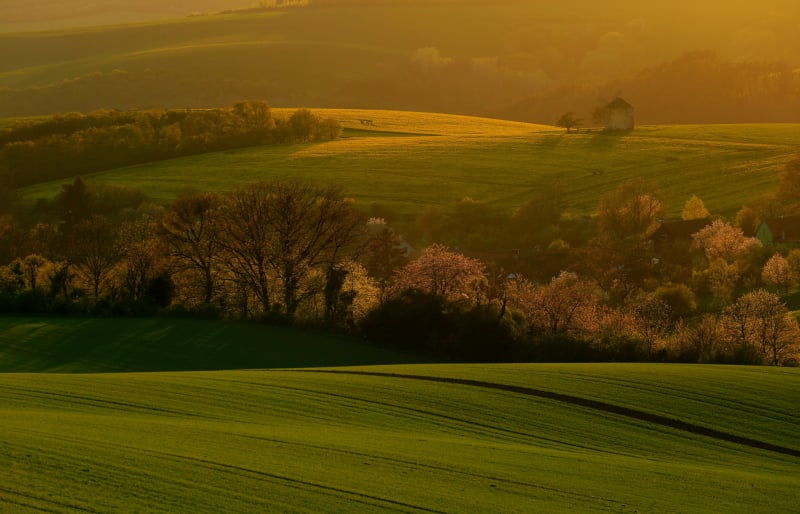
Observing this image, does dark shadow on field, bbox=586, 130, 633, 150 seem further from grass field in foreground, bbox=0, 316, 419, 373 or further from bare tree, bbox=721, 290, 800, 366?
grass field in foreground, bbox=0, 316, 419, 373

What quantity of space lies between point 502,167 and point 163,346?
78.6m

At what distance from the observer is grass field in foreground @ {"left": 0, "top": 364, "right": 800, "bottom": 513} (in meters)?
18.2

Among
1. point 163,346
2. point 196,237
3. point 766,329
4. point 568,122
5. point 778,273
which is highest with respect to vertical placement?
point 568,122

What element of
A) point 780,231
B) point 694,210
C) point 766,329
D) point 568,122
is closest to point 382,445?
point 766,329

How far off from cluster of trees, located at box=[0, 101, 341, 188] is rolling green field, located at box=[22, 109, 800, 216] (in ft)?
14.6

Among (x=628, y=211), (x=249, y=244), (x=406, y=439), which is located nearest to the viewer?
(x=406, y=439)

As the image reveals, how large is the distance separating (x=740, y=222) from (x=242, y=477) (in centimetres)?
8574

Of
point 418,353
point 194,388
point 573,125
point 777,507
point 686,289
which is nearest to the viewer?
point 777,507

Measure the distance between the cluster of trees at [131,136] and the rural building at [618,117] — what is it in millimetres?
39065

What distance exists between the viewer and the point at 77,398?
2805cm

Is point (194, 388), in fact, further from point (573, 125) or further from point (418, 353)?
point (573, 125)

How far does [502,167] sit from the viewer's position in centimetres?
12156

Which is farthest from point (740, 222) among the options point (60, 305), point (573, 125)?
point (60, 305)

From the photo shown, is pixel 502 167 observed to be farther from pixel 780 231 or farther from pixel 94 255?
pixel 94 255
